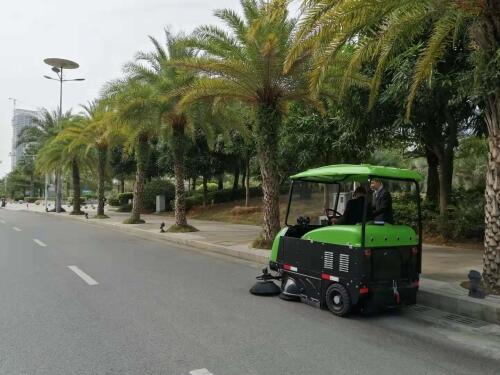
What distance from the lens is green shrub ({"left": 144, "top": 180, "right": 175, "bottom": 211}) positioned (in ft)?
116

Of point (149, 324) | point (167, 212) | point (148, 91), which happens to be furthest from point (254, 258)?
point (167, 212)

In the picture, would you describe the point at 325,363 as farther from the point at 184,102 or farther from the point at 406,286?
the point at 184,102

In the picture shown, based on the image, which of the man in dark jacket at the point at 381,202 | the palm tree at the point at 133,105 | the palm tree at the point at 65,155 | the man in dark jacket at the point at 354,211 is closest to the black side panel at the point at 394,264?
the man in dark jacket at the point at 381,202

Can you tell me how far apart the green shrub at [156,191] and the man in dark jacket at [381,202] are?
97.0ft

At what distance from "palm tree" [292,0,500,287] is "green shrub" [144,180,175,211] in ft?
90.7

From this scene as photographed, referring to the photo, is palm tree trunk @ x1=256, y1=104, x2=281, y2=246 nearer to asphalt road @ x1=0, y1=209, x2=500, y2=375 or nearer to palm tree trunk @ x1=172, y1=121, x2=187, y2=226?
asphalt road @ x1=0, y1=209, x2=500, y2=375

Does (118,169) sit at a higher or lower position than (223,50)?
lower

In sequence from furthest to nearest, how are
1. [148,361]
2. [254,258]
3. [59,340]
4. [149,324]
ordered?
[254,258], [149,324], [59,340], [148,361]

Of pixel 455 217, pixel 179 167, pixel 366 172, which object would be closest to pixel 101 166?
pixel 179 167

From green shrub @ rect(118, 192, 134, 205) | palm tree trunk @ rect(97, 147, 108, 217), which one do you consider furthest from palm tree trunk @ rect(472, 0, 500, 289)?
green shrub @ rect(118, 192, 134, 205)

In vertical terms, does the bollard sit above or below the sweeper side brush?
above

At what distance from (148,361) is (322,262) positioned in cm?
297

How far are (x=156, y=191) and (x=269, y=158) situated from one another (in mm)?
22792

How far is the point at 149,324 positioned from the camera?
19.3 feet
